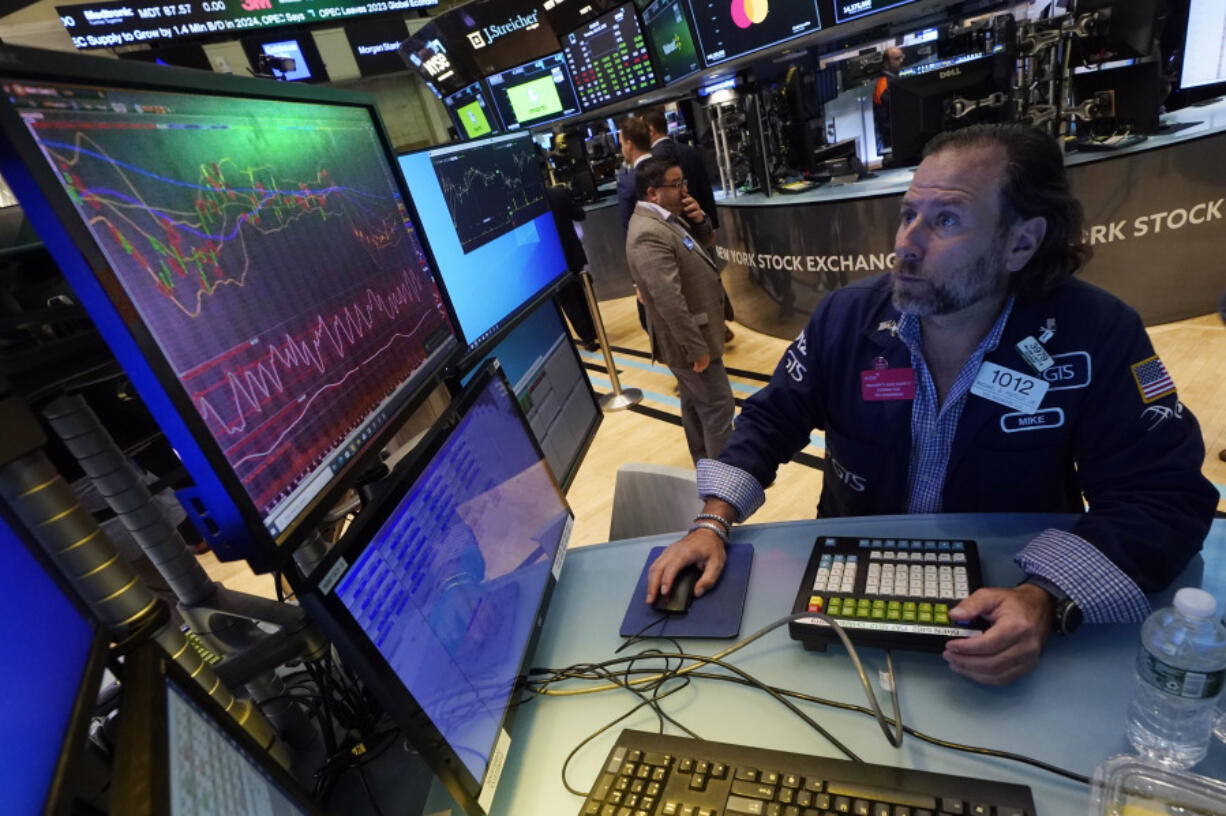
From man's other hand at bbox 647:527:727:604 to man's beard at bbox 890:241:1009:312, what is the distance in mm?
628

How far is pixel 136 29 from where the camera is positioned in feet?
17.8

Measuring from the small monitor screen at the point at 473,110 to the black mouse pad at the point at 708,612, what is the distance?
5836 millimetres

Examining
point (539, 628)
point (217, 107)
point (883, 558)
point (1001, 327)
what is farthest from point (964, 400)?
point (217, 107)

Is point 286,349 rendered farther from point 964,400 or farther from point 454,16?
point 454,16

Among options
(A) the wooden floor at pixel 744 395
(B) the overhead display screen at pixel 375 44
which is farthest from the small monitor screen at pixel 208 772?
(B) the overhead display screen at pixel 375 44

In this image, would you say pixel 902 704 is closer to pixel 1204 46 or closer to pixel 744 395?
pixel 744 395

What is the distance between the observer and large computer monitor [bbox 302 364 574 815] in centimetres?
60

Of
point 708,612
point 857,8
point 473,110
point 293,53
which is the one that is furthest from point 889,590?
point 293,53

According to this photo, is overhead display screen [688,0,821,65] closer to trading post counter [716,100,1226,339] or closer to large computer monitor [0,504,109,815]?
trading post counter [716,100,1226,339]

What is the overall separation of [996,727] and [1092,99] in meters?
3.77

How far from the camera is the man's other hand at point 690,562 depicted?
1.04m

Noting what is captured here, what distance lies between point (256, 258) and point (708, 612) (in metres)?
0.83

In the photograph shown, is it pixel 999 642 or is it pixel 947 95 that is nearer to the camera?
pixel 999 642

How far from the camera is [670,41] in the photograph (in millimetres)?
4375
